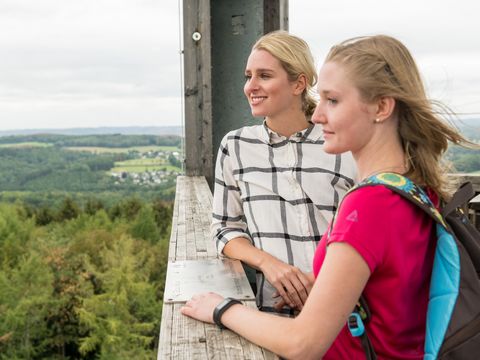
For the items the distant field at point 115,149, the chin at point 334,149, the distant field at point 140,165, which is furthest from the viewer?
the distant field at point 115,149

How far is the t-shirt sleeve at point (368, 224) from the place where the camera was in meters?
1.25

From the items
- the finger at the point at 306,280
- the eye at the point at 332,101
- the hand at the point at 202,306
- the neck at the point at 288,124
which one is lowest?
the finger at the point at 306,280

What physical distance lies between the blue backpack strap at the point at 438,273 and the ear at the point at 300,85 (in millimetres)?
1047

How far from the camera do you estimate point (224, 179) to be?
7.70ft

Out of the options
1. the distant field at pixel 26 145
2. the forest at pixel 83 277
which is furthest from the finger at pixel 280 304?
the distant field at pixel 26 145

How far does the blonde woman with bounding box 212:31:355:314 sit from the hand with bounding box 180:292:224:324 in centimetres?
42

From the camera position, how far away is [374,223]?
126 cm

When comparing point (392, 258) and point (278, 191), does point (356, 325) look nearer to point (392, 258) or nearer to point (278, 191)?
point (392, 258)

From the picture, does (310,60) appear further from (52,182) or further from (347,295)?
(52,182)

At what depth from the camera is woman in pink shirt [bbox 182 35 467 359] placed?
127 centimetres

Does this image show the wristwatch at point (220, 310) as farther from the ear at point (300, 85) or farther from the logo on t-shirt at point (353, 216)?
the ear at point (300, 85)

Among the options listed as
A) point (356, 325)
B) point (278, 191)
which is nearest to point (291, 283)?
point (278, 191)

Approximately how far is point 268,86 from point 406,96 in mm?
Result: 938

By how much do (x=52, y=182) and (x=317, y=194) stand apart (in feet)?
277
